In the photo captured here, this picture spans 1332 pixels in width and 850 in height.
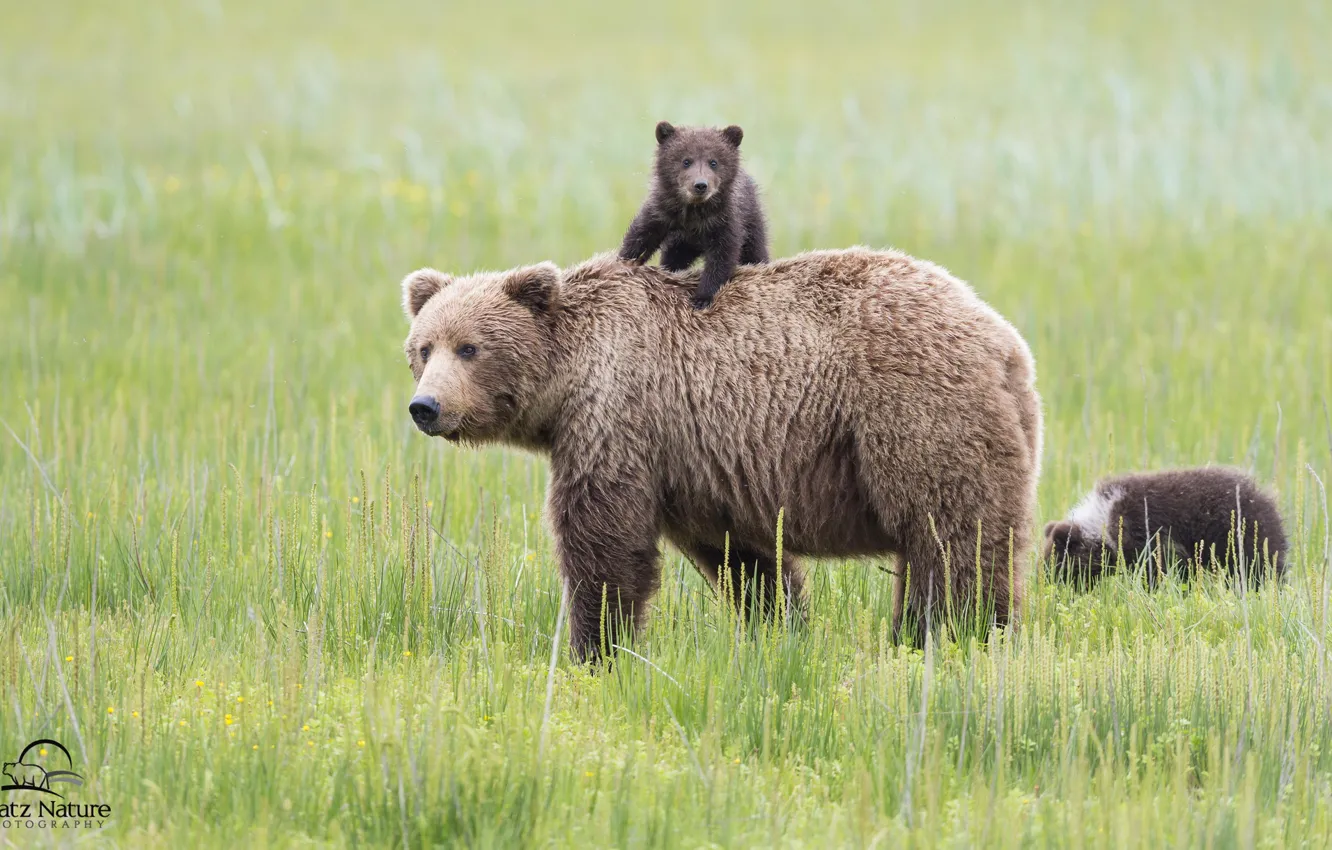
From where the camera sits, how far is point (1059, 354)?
1088 cm

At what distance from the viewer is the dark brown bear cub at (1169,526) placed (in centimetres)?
703

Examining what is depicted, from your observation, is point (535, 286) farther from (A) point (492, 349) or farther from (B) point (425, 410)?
(B) point (425, 410)

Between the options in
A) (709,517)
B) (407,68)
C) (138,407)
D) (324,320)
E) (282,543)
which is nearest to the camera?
(709,517)

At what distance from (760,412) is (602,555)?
0.83 meters

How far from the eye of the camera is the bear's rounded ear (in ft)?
20.9

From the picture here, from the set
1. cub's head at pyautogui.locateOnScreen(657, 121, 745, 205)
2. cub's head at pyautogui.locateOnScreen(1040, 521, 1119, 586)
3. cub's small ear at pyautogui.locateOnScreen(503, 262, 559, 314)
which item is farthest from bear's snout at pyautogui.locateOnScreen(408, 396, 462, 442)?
cub's head at pyautogui.locateOnScreen(1040, 521, 1119, 586)

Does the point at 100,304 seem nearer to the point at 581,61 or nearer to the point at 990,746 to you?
the point at 990,746

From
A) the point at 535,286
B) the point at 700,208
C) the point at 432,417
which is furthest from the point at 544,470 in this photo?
the point at 432,417

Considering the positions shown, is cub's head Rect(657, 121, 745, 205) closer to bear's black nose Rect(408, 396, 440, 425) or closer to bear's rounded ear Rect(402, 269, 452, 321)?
bear's rounded ear Rect(402, 269, 452, 321)

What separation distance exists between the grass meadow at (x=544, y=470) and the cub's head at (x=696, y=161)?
151 cm

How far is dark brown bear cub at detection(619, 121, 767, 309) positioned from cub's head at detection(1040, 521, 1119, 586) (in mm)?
2079

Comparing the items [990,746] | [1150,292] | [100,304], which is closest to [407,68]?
[100,304]

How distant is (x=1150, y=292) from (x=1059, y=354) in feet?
6.56

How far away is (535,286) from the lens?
605cm
